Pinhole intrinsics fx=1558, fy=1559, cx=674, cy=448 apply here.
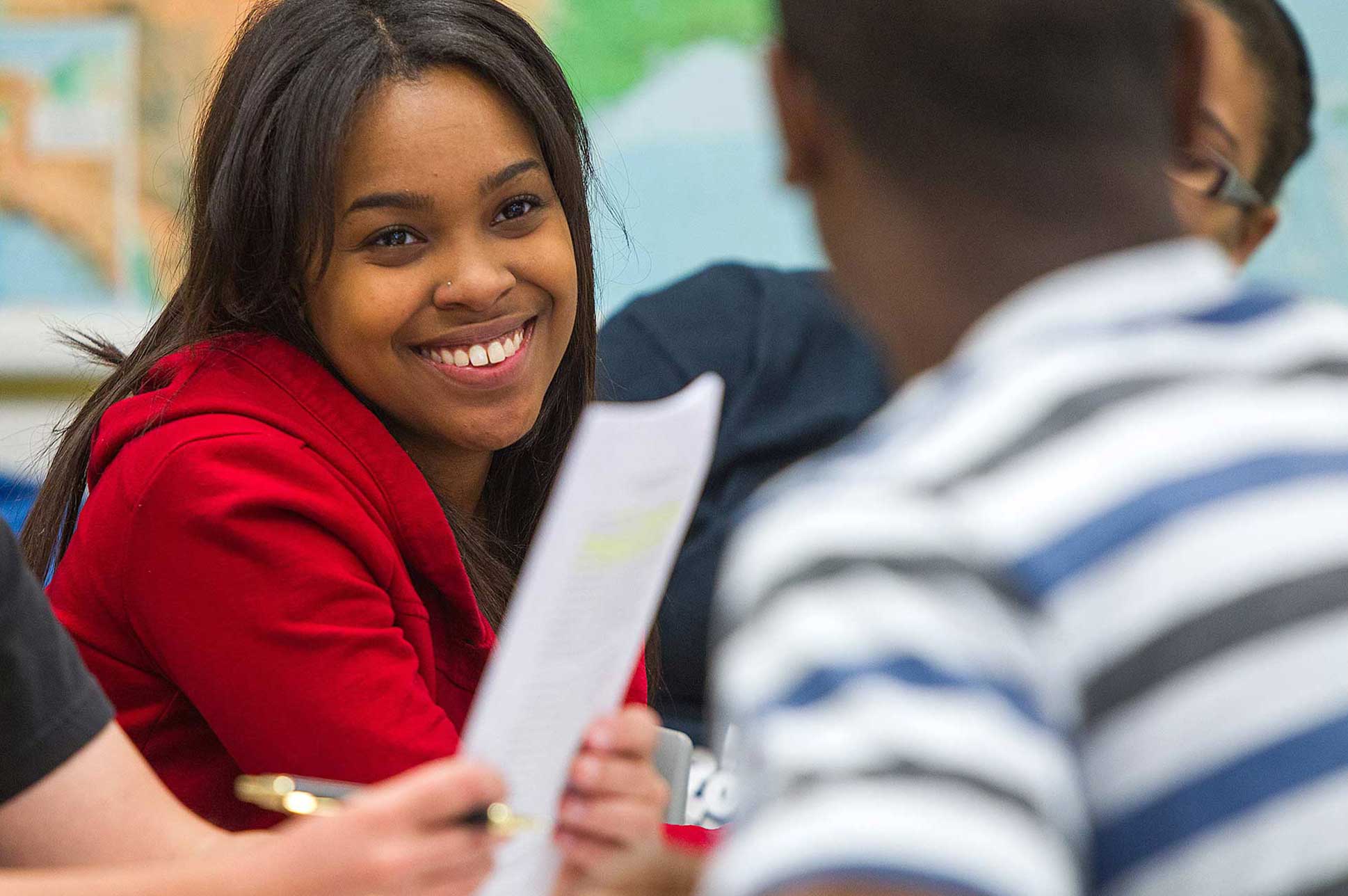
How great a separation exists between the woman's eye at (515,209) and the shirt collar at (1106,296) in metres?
0.92

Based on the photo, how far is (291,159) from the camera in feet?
4.46

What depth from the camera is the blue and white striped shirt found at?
1.53 feet

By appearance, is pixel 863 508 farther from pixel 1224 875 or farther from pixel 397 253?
pixel 397 253

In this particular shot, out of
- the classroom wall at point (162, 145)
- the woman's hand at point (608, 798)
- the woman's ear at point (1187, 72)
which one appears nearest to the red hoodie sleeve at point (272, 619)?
the woman's hand at point (608, 798)

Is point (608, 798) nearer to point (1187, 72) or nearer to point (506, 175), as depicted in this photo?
point (1187, 72)

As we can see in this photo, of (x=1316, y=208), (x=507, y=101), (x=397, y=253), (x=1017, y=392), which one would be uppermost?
(x=1316, y=208)

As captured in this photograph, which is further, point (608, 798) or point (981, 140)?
point (608, 798)

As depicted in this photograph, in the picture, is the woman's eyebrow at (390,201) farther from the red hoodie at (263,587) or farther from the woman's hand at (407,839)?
the woman's hand at (407,839)

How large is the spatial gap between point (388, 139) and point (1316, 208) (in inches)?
66.4

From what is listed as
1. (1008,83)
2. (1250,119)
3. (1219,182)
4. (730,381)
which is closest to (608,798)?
(1008,83)

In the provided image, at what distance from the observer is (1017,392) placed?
54cm

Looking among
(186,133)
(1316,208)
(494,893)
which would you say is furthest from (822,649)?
(186,133)

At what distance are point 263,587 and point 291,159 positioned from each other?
40 cm

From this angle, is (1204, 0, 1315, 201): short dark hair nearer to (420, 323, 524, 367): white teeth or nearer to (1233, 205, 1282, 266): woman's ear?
(1233, 205, 1282, 266): woman's ear
